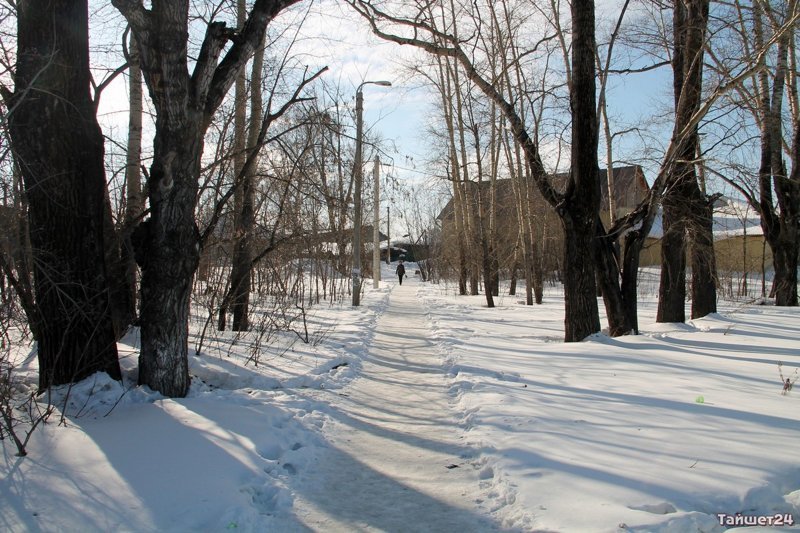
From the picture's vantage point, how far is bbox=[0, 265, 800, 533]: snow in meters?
3.17

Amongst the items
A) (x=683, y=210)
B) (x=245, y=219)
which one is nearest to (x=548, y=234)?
(x=683, y=210)

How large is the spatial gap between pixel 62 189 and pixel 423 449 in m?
4.23

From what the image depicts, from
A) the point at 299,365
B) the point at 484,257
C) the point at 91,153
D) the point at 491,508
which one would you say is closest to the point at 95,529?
the point at 491,508

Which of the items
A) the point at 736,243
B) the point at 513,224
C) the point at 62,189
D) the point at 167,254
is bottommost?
the point at 167,254

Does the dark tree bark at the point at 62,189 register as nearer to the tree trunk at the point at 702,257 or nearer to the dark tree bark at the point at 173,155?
the dark tree bark at the point at 173,155

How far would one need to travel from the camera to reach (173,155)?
5.00 metres

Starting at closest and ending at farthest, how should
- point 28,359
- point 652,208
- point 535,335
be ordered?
point 28,359 < point 652,208 < point 535,335

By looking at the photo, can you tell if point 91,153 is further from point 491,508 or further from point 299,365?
point 491,508

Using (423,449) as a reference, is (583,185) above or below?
above

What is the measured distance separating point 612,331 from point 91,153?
27.7 ft

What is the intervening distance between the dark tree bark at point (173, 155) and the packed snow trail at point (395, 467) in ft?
6.24

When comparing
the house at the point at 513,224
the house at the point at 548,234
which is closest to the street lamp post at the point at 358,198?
the house at the point at 513,224

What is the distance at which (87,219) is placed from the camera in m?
5.16

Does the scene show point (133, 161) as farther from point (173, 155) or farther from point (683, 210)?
point (683, 210)
